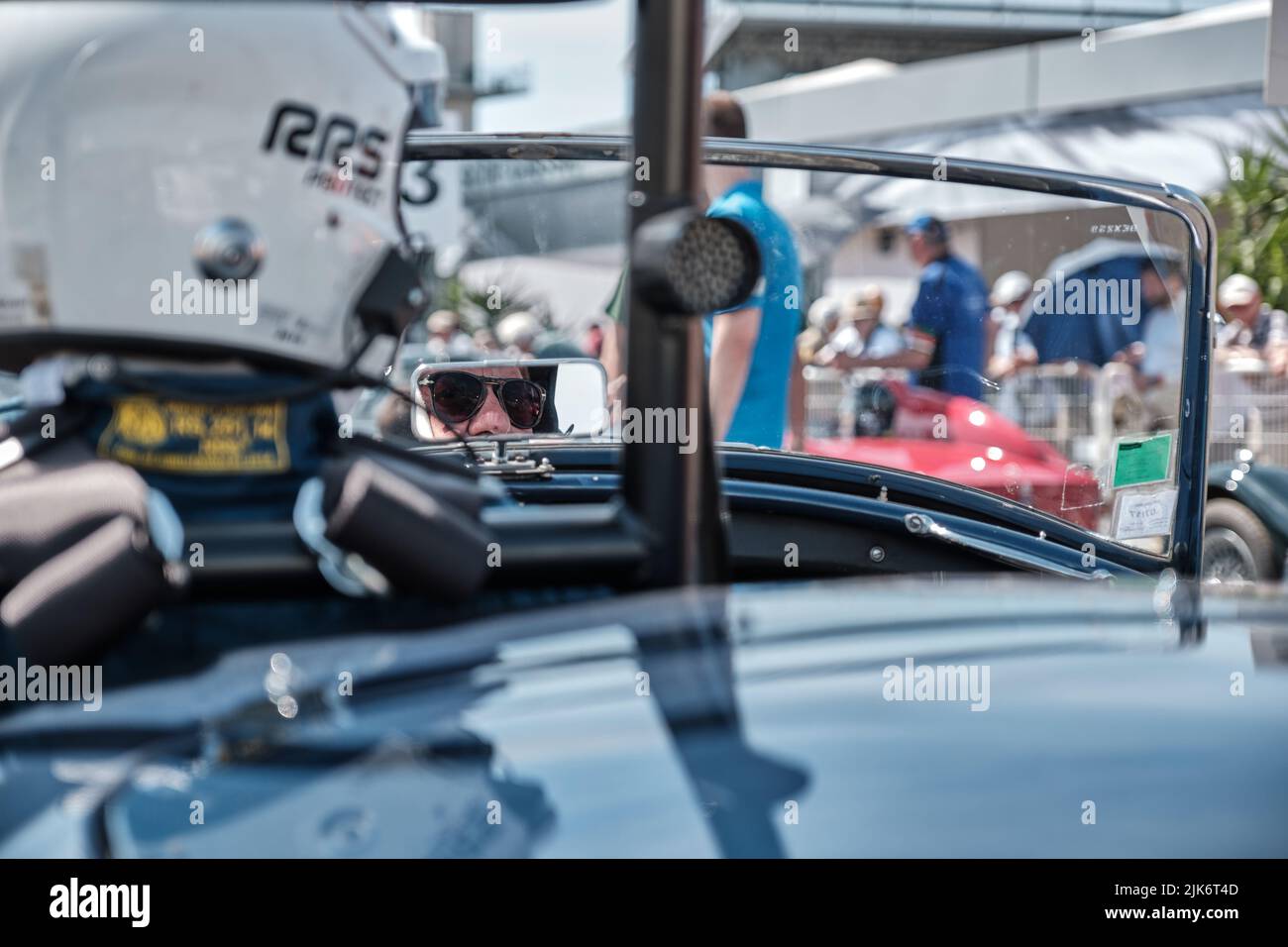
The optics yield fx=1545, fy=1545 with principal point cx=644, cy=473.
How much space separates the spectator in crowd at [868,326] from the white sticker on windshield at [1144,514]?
3.27ft

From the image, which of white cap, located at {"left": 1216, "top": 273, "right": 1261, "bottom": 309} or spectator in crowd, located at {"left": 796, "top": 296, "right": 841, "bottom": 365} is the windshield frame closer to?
spectator in crowd, located at {"left": 796, "top": 296, "right": 841, "bottom": 365}

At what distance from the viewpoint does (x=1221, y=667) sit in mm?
1265

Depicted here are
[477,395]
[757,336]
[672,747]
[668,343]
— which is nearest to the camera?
[672,747]

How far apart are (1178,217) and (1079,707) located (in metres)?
1.95

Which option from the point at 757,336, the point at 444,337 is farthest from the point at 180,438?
the point at 757,336

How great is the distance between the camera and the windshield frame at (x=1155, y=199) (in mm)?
2814

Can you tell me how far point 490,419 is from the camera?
272cm

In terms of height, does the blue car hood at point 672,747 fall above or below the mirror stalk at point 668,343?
below

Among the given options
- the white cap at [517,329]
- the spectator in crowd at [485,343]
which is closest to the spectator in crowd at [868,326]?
the white cap at [517,329]

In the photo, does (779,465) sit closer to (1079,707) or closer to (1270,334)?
(1079,707)

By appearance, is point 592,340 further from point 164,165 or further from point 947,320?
point 164,165

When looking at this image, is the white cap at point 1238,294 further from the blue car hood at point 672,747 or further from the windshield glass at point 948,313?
the blue car hood at point 672,747

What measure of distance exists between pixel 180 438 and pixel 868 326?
3.17 metres

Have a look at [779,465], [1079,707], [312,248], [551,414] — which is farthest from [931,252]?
[1079,707]
